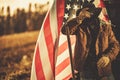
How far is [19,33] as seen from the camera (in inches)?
173

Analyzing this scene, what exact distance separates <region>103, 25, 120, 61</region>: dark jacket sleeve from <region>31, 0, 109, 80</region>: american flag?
52 centimetres

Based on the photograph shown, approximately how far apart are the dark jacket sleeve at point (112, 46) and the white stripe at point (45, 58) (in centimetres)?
85

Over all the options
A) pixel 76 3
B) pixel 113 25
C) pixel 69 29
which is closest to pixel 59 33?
pixel 69 29

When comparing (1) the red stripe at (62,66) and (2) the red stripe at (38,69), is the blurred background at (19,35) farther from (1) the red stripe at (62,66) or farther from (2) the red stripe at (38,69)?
(1) the red stripe at (62,66)

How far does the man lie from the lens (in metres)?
4.38

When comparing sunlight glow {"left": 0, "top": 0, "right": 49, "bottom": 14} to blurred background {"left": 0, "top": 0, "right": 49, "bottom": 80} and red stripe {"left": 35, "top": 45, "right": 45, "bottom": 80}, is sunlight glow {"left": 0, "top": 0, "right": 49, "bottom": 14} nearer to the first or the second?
blurred background {"left": 0, "top": 0, "right": 49, "bottom": 80}

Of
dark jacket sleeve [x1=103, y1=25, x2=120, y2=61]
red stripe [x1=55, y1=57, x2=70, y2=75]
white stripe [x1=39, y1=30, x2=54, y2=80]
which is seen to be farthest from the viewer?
dark jacket sleeve [x1=103, y1=25, x2=120, y2=61]

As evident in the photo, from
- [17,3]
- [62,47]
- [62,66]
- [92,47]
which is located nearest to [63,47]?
[62,47]

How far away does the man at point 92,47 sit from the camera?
438cm

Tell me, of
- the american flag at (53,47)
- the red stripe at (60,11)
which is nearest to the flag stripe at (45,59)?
the american flag at (53,47)

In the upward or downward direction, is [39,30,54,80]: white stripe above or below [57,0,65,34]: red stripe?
below

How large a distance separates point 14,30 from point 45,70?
71 cm

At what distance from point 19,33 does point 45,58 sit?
516 millimetres

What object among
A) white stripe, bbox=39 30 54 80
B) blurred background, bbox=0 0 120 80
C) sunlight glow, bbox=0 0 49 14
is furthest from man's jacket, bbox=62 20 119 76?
sunlight glow, bbox=0 0 49 14
